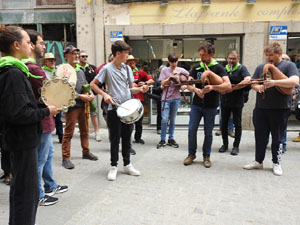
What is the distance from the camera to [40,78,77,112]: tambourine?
2.79 m

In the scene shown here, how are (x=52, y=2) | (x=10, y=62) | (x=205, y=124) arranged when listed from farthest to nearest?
(x=52, y=2) < (x=205, y=124) < (x=10, y=62)

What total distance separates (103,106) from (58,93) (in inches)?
127

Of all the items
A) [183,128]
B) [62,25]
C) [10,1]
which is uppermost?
[10,1]

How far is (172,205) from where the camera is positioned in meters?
3.31

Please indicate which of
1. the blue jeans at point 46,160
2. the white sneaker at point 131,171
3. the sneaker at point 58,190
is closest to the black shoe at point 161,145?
the white sneaker at point 131,171

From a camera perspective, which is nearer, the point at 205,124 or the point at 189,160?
the point at 205,124

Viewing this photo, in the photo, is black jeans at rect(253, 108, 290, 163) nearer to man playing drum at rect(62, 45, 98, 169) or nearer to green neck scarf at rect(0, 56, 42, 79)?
man playing drum at rect(62, 45, 98, 169)

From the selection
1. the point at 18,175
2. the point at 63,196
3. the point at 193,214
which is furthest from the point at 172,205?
the point at 18,175

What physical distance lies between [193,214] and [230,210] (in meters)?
0.45

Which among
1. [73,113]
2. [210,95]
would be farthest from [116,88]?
[210,95]

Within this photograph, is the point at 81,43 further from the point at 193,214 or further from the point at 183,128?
the point at 193,214

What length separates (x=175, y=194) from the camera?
3619mm

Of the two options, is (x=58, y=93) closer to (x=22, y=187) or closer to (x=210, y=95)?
(x=22, y=187)

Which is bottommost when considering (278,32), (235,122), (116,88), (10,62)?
(235,122)
